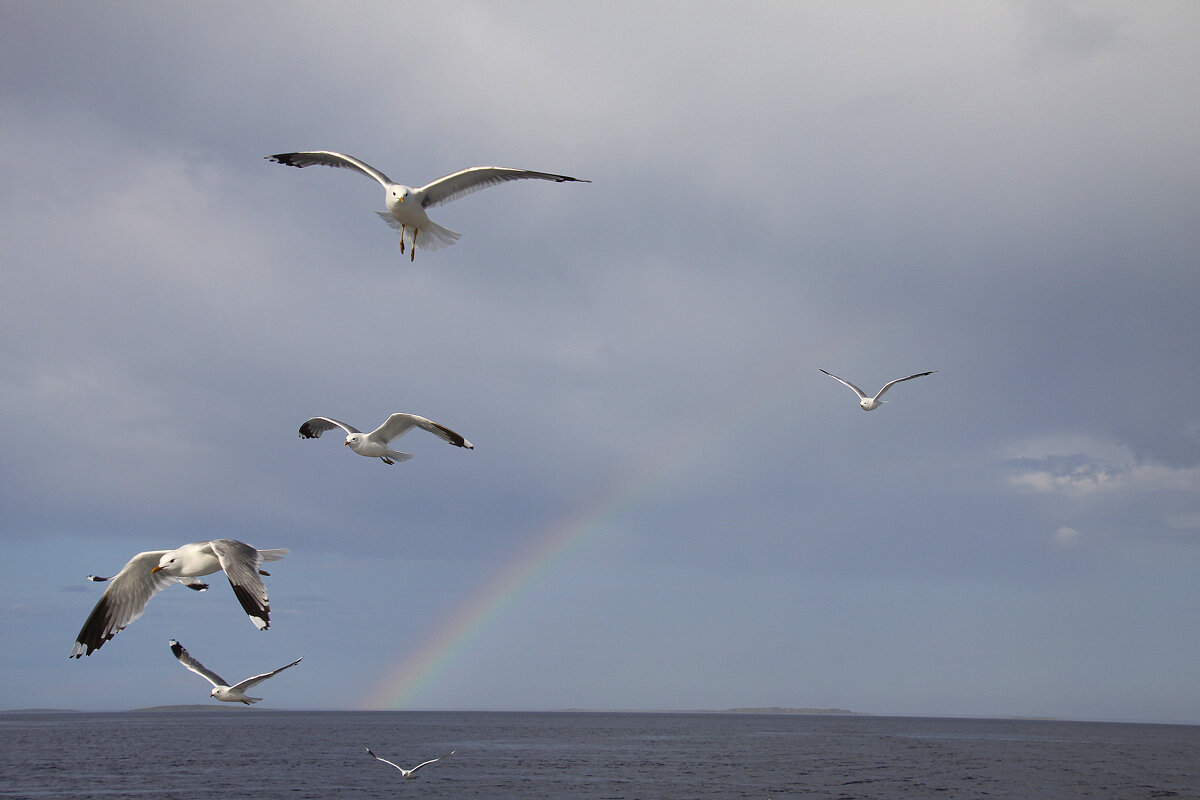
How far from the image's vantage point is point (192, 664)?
71.3 ft

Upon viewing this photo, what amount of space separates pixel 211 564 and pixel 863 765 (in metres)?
75.7

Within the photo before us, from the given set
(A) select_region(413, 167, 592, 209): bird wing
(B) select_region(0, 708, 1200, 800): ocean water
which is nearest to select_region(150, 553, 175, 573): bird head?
(A) select_region(413, 167, 592, 209): bird wing

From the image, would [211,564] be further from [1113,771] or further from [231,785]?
[1113,771]

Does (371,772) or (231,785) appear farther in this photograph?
(371,772)

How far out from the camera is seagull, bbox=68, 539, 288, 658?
13.2 m

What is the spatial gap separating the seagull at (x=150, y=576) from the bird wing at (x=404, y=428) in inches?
153

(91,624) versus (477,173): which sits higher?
(477,173)

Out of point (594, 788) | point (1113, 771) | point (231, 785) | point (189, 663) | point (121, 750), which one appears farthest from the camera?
point (121, 750)

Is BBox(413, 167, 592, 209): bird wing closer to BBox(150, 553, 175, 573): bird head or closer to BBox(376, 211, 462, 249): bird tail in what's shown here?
BBox(376, 211, 462, 249): bird tail

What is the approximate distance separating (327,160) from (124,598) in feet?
32.2

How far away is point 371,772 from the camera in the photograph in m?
71.5

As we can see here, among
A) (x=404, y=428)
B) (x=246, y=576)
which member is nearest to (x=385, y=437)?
(x=404, y=428)

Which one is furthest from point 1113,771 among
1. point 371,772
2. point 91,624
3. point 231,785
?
point 91,624

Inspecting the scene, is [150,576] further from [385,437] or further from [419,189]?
[419,189]
